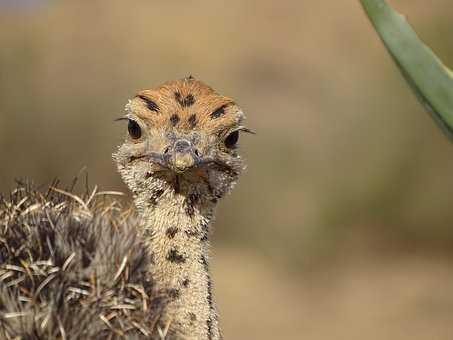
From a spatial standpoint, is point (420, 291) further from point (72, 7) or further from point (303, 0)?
point (72, 7)

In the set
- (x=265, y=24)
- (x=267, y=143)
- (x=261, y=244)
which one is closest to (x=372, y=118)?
(x=267, y=143)

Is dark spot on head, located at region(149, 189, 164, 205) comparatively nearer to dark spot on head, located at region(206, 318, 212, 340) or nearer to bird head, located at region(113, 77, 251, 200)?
bird head, located at region(113, 77, 251, 200)

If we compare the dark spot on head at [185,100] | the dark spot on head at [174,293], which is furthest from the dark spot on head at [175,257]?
the dark spot on head at [185,100]

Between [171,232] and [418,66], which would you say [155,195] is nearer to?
[171,232]

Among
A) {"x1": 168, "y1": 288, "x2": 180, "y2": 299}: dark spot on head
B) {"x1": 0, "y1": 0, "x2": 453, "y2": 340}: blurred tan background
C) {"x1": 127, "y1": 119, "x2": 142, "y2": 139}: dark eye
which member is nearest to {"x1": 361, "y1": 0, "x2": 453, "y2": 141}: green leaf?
{"x1": 168, "y1": 288, "x2": 180, "y2": 299}: dark spot on head

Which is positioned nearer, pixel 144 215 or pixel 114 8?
pixel 144 215

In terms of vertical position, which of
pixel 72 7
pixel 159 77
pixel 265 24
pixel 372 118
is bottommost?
pixel 372 118
